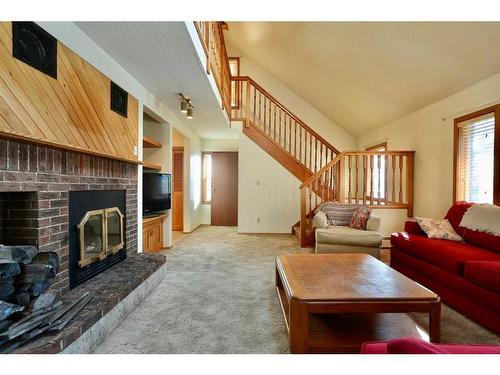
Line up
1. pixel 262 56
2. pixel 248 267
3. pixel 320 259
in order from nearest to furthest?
pixel 320 259 → pixel 248 267 → pixel 262 56

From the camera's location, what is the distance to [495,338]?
1.80 metres

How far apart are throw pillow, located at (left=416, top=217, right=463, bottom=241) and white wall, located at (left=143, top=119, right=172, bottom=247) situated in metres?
3.70

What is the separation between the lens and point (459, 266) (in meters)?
2.18

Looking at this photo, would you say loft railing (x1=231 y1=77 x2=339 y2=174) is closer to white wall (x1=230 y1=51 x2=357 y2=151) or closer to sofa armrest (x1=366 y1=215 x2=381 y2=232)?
white wall (x1=230 y1=51 x2=357 y2=151)

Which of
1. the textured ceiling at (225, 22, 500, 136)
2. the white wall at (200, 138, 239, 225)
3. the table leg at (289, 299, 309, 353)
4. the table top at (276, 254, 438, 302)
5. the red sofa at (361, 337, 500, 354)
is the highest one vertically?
the textured ceiling at (225, 22, 500, 136)

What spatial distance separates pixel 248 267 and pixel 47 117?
2.61 metres

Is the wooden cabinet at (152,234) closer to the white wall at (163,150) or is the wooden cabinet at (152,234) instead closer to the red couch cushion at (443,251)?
the white wall at (163,150)

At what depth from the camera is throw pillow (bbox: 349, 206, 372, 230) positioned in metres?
3.92

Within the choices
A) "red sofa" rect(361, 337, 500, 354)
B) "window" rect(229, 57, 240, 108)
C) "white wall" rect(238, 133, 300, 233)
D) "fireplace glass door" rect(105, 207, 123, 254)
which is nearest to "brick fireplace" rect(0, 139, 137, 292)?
"fireplace glass door" rect(105, 207, 123, 254)

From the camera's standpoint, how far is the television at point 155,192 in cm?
379

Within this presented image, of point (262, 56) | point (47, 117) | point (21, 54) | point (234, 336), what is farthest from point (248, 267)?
point (262, 56)
